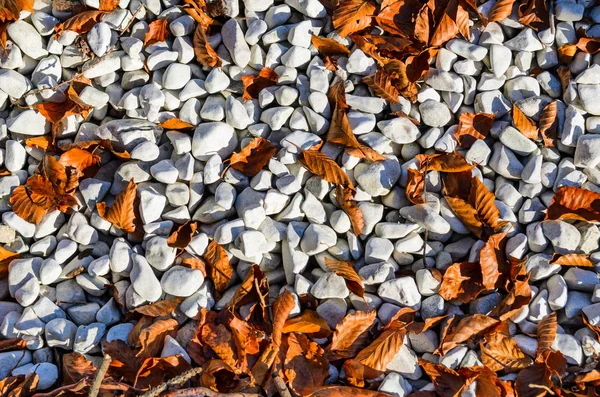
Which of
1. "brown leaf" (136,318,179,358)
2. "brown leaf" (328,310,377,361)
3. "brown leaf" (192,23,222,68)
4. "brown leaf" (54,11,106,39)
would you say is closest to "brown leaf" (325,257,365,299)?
"brown leaf" (328,310,377,361)

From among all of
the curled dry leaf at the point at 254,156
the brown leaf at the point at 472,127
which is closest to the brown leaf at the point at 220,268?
the curled dry leaf at the point at 254,156

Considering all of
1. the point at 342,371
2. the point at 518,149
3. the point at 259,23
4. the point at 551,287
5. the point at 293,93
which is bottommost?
the point at 342,371

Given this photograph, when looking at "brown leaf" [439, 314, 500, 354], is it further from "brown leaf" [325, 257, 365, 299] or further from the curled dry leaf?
the curled dry leaf

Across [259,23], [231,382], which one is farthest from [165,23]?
[231,382]

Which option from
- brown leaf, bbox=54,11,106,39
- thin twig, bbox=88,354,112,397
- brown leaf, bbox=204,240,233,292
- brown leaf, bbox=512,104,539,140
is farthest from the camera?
brown leaf, bbox=54,11,106,39

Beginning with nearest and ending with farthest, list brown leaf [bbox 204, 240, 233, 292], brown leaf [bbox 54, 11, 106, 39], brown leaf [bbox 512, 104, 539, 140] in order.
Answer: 1. brown leaf [bbox 204, 240, 233, 292]
2. brown leaf [bbox 512, 104, 539, 140]
3. brown leaf [bbox 54, 11, 106, 39]

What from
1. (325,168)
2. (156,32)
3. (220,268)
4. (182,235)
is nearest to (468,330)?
(325,168)

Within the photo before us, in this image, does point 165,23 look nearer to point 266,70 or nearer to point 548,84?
point 266,70
